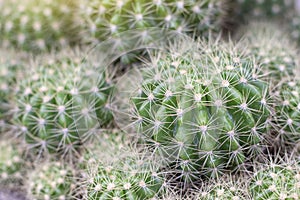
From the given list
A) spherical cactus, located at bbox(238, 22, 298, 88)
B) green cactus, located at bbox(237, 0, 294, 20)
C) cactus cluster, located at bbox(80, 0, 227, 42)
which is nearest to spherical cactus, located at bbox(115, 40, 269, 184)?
spherical cactus, located at bbox(238, 22, 298, 88)

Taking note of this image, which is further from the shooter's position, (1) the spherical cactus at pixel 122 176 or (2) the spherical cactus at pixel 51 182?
(2) the spherical cactus at pixel 51 182

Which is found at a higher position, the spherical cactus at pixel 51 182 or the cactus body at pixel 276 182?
the cactus body at pixel 276 182

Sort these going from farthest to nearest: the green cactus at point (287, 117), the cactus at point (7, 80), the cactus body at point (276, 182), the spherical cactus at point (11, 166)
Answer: the cactus at point (7, 80), the spherical cactus at point (11, 166), the green cactus at point (287, 117), the cactus body at point (276, 182)

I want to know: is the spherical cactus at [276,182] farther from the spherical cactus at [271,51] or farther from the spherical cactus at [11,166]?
the spherical cactus at [11,166]

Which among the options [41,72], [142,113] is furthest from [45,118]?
[142,113]

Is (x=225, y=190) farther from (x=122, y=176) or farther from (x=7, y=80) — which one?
(x=7, y=80)

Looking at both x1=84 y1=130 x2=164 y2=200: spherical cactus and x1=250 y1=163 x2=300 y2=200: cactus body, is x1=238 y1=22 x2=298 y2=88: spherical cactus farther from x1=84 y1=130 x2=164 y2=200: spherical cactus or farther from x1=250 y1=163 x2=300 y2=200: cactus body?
x1=84 y1=130 x2=164 y2=200: spherical cactus

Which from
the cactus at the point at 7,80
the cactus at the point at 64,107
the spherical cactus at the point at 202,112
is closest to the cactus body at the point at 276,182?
the spherical cactus at the point at 202,112
